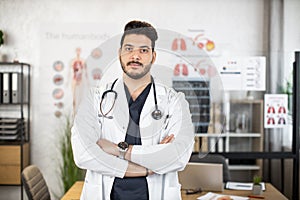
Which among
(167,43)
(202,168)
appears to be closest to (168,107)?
(167,43)

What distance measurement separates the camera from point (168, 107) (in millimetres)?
1776

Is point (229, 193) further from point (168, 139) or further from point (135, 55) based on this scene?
point (135, 55)

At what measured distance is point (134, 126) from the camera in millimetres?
1760

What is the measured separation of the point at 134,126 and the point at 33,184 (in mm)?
1785

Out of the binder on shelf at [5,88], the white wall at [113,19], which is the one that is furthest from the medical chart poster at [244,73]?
the binder on shelf at [5,88]

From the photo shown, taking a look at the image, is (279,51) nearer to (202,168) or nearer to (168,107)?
(202,168)

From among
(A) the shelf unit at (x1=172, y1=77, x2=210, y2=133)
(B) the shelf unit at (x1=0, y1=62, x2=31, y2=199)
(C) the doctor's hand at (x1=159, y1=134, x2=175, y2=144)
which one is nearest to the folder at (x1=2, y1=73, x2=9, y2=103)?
(B) the shelf unit at (x1=0, y1=62, x2=31, y2=199)

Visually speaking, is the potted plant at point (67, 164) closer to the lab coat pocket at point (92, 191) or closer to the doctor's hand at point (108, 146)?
the lab coat pocket at point (92, 191)

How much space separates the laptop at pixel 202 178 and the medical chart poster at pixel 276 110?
1.32 metres

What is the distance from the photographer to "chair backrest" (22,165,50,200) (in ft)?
10.5

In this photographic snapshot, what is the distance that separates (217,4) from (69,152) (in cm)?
206

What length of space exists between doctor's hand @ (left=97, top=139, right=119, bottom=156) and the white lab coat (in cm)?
1

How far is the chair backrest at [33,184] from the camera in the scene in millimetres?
3188

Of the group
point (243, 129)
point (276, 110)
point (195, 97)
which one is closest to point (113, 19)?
point (243, 129)
